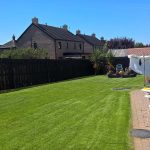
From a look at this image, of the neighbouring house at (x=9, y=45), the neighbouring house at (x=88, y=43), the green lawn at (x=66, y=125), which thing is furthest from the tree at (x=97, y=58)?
the green lawn at (x=66, y=125)

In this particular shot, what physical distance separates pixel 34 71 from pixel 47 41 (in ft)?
99.8

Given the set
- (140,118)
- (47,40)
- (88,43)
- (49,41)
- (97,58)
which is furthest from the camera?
(88,43)

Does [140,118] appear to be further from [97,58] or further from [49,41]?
[49,41]

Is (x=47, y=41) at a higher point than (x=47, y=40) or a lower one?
→ lower

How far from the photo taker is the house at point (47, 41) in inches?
2222

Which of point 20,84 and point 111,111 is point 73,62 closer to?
point 20,84

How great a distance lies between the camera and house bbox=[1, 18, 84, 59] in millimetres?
56438

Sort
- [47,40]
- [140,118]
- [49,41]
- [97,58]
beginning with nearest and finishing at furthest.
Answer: [140,118] → [97,58] → [49,41] → [47,40]

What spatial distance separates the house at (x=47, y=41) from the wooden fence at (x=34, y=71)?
18421 mm

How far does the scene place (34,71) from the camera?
2662 centimetres

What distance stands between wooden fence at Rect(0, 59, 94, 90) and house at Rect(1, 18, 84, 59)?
18.4 meters

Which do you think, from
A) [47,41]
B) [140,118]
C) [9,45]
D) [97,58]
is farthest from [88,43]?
[140,118]

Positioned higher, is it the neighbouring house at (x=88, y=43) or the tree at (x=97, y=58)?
the neighbouring house at (x=88, y=43)

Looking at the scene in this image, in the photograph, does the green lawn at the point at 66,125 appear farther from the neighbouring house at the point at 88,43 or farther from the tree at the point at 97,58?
the neighbouring house at the point at 88,43
